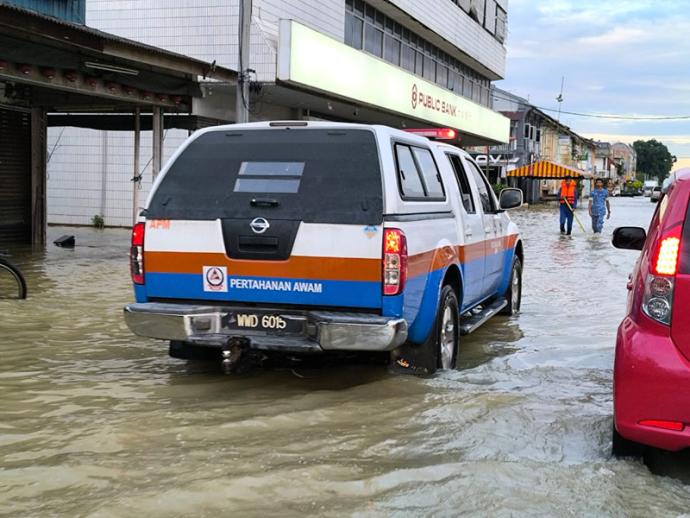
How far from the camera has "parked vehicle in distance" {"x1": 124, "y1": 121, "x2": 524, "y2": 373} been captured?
516 cm

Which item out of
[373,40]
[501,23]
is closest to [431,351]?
[373,40]

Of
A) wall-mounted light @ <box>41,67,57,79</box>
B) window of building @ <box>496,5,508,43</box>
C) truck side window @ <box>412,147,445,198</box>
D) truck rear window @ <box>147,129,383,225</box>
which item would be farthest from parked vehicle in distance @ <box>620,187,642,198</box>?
truck rear window @ <box>147,129,383,225</box>

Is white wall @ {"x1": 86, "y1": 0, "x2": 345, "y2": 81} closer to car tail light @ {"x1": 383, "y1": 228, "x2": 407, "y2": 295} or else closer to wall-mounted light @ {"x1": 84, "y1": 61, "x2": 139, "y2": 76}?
wall-mounted light @ {"x1": 84, "y1": 61, "x2": 139, "y2": 76}

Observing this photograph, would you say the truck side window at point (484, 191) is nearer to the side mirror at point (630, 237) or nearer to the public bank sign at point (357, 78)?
the side mirror at point (630, 237)

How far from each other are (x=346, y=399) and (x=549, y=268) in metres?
10.1

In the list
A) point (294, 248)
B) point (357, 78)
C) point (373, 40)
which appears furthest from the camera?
point (373, 40)

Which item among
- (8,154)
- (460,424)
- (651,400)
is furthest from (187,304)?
(8,154)

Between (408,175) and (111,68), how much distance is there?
23.6ft

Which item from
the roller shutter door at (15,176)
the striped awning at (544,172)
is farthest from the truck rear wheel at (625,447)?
the striped awning at (544,172)

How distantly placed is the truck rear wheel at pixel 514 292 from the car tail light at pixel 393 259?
13.6 ft

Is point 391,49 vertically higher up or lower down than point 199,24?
higher up

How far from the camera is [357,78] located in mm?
18859

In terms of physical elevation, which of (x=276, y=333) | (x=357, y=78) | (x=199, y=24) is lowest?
(x=276, y=333)

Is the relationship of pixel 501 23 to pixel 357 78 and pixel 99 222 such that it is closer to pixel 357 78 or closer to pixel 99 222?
pixel 357 78
